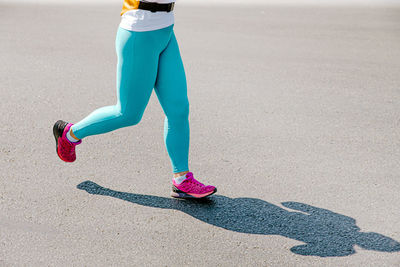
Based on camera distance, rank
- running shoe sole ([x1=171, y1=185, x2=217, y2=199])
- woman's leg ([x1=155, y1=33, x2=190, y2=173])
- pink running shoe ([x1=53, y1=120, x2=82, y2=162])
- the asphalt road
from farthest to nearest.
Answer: pink running shoe ([x1=53, y1=120, x2=82, y2=162]) → running shoe sole ([x1=171, y1=185, x2=217, y2=199]) → woman's leg ([x1=155, y1=33, x2=190, y2=173]) → the asphalt road

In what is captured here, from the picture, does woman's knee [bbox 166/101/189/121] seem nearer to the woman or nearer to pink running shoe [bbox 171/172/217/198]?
the woman

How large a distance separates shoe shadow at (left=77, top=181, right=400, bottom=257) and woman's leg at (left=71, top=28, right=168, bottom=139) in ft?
2.03

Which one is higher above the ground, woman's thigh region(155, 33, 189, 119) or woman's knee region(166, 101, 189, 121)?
woman's thigh region(155, 33, 189, 119)

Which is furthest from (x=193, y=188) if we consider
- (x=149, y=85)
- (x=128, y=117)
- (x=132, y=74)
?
(x=132, y=74)

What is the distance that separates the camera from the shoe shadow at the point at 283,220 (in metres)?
Answer: 3.36

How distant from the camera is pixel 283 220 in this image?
3.64 m

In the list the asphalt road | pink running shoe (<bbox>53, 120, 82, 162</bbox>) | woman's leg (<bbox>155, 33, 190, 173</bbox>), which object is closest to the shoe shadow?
the asphalt road

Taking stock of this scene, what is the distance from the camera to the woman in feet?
11.1

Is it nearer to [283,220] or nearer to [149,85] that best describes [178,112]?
[149,85]

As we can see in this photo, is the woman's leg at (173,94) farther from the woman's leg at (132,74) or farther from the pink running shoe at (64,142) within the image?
the pink running shoe at (64,142)

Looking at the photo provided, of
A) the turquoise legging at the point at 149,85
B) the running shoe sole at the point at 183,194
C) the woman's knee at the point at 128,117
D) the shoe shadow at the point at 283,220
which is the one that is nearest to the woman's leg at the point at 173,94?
the turquoise legging at the point at 149,85

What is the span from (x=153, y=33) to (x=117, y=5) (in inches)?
315

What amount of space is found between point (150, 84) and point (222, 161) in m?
1.23

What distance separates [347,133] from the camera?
5.15 meters
